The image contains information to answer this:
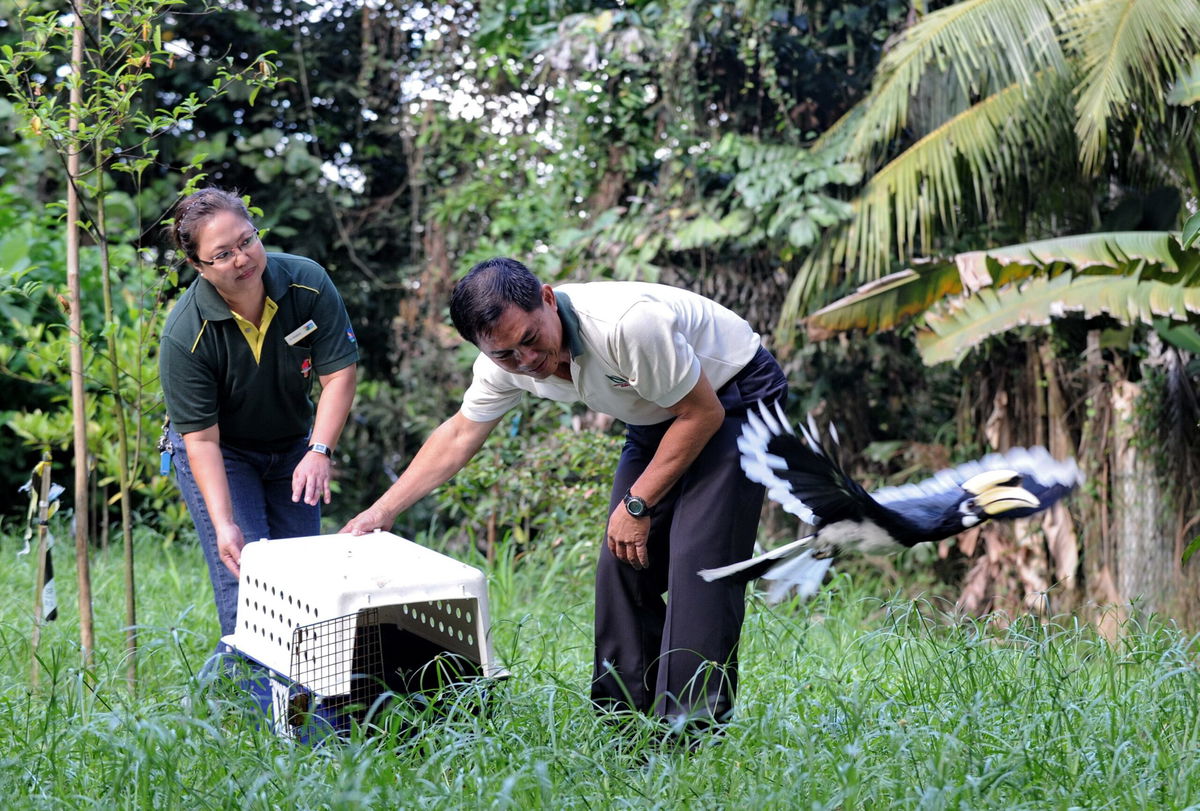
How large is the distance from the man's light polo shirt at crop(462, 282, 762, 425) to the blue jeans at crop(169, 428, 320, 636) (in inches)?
30.1

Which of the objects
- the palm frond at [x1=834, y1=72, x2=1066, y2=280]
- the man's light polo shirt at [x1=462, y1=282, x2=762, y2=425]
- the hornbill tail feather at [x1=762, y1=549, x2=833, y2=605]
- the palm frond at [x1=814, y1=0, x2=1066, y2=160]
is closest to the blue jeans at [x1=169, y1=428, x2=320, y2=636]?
the man's light polo shirt at [x1=462, y1=282, x2=762, y2=425]

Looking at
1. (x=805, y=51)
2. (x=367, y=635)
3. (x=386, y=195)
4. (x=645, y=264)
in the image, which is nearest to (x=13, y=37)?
(x=386, y=195)

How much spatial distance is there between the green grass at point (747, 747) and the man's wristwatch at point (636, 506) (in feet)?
1.60

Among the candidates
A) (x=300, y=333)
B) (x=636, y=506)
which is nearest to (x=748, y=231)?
(x=300, y=333)

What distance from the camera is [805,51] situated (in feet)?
22.1

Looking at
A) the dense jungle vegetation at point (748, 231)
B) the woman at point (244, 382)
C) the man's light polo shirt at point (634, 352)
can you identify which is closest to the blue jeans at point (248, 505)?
the woman at point (244, 382)

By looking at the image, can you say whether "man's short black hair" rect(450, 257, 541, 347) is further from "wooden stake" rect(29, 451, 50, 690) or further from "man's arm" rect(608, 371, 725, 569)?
"wooden stake" rect(29, 451, 50, 690)

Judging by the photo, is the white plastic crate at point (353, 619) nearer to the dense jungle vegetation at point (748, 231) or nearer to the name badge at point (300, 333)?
the name badge at point (300, 333)

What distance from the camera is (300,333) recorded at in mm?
3424

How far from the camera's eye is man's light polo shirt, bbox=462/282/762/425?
2711mm

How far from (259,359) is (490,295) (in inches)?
41.5

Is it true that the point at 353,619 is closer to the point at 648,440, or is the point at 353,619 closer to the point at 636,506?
the point at 636,506

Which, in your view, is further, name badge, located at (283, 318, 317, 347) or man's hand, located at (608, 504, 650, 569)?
name badge, located at (283, 318, 317, 347)

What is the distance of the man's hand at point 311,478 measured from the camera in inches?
132
